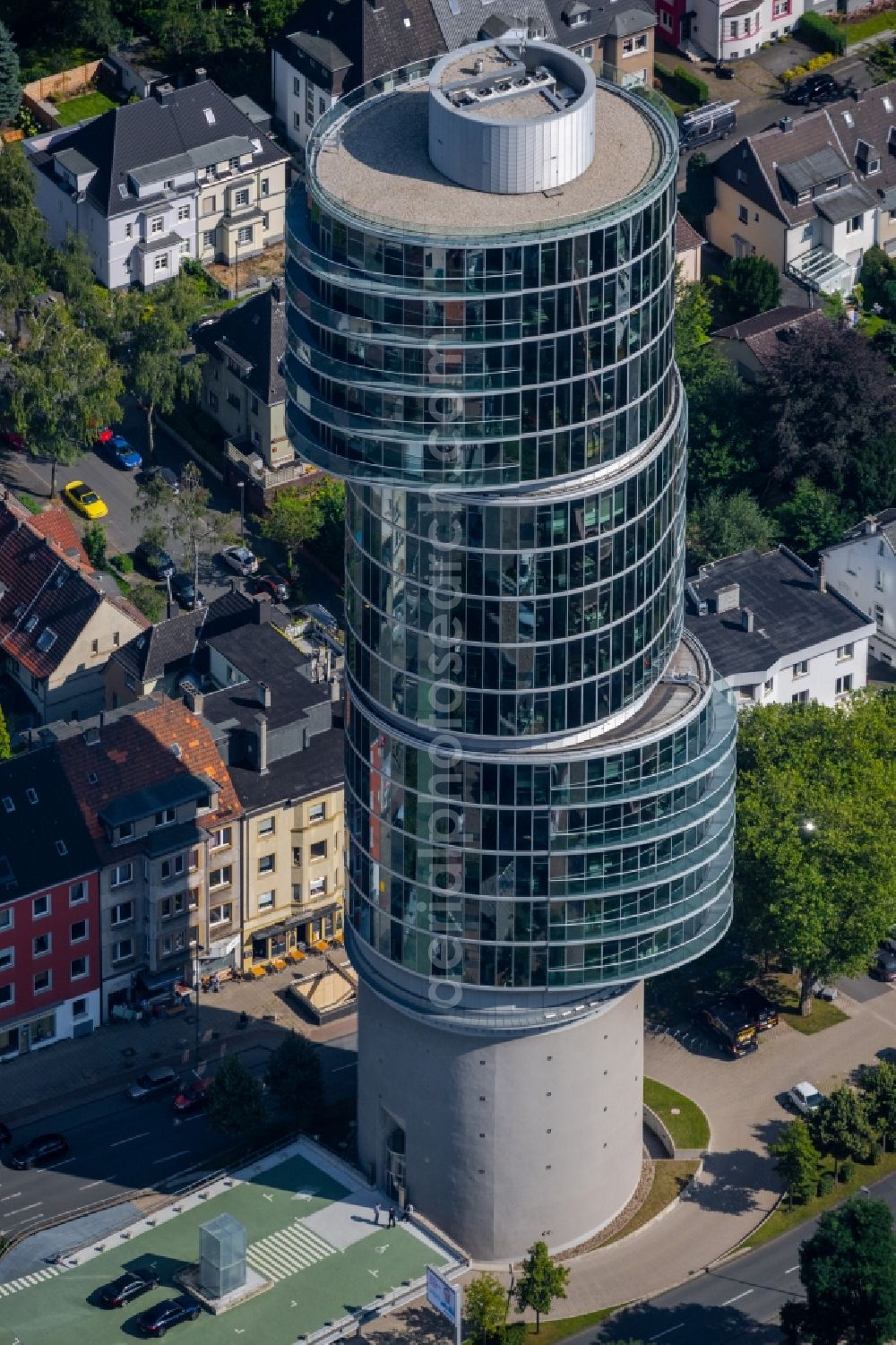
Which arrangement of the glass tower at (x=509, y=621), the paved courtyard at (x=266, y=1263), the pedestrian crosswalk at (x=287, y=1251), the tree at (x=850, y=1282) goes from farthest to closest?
1. the pedestrian crosswalk at (x=287, y=1251)
2. the paved courtyard at (x=266, y=1263)
3. the tree at (x=850, y=1282)
4. the glass tower at (x=509, y=621)

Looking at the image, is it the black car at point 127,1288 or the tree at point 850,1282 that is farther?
the black car at point 127,1288

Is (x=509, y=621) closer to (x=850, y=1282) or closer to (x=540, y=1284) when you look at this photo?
(x=540, y=1284)

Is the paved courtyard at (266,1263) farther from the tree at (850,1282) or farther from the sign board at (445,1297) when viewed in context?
the tree at (850,1282)

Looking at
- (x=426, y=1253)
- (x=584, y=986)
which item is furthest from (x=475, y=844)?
(x=426, y=1253)

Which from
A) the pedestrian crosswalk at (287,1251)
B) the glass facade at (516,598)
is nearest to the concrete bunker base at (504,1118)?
the glass facade at (516,598)

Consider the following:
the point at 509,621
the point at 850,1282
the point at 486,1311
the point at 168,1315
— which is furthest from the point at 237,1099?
the point at 509,621
